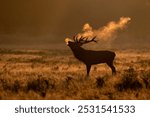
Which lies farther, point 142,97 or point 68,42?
point 68,42

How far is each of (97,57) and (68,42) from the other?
1733 mm

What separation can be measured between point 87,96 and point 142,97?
6.73 ft

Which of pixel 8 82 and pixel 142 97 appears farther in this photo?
pixel 8 82

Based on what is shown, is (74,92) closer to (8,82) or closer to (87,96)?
(87,96)

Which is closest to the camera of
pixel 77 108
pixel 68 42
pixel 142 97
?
pixel 77 108

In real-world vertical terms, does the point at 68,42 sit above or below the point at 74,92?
above

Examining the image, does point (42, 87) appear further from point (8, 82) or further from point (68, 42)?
Answer: point (68, 42)

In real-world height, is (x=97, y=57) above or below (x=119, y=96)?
above

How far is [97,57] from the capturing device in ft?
84.0

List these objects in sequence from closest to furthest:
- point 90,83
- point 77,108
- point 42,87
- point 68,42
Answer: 1. point 77,108
2. point 42,87
3. point 90,83
4. point 68,42

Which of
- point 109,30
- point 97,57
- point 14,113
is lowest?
point 14,113

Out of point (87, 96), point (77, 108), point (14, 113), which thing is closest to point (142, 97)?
point (87, 96)

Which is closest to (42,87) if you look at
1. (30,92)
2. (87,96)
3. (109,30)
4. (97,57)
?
(30,92)

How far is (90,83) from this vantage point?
70.9 ft
